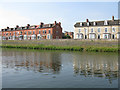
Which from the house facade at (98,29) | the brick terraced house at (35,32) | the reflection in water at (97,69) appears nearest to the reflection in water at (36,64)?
the reflection in water at (97,69)

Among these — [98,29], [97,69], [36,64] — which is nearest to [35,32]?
[98,29]

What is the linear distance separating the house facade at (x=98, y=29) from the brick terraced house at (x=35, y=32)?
429 inches

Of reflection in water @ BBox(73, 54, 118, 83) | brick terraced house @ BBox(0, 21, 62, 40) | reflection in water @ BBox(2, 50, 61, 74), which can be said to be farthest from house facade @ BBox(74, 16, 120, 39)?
reflection in water @ BBox(73, 54, 118, 83)

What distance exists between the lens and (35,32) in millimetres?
83625

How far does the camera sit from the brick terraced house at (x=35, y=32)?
78000 millimetres

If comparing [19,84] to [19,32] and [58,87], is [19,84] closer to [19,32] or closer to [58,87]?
[58,87]

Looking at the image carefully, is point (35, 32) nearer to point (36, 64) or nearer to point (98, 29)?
point (98, 29)

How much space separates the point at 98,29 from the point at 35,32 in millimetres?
32177

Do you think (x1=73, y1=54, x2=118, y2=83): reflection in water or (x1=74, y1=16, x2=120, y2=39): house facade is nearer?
(x1=73, y1=54, x2=118, y2=83): reflection in water

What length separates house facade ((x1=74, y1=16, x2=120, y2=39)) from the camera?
65.6 meters

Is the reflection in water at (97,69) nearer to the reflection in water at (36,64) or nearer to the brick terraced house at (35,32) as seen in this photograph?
the reflection in water at (36,64)

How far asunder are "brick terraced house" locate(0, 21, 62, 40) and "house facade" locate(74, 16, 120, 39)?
1089 cm

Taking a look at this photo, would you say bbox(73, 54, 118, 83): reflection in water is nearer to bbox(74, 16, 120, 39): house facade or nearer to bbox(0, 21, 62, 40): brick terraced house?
bbox(74, 16, 120, 39): house facade

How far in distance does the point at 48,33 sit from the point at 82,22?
16.9 meters
